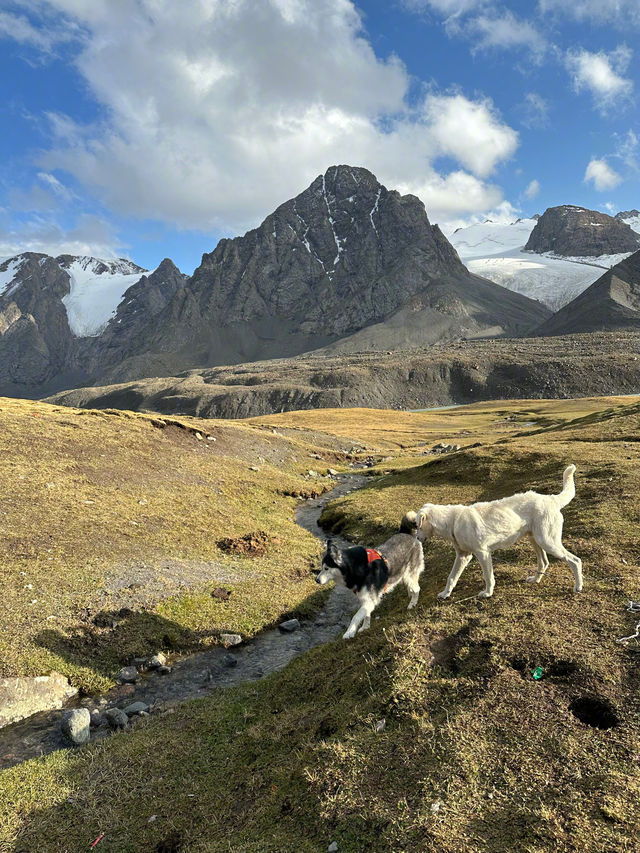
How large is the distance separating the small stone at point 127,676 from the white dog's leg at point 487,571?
33.5 feet

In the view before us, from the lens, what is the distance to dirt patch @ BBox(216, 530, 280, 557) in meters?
22.8

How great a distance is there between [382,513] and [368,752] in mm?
21618

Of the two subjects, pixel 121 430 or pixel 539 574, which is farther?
pixel 121 430

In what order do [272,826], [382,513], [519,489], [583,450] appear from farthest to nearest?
[583,450], [382,513], [519,489], [272,826]

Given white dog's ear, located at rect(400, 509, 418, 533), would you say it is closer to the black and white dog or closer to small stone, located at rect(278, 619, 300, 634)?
the black and white dog

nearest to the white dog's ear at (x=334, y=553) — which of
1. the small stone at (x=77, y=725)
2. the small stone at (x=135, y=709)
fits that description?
the small stone at (x=135, y=709)

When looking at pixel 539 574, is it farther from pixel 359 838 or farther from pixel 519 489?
pixel 519 489

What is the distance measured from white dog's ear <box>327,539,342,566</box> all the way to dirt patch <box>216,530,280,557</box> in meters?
12.5

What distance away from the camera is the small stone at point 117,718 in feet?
35.6

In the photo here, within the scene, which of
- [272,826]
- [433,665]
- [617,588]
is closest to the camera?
[272,826]

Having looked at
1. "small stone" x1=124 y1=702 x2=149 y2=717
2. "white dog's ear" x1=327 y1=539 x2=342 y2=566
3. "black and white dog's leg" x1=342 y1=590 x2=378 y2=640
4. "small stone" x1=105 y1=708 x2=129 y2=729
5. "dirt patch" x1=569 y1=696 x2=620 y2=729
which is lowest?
"small stone" x1=124 y1=702 x2=149 y2=717

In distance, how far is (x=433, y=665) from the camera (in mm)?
8648

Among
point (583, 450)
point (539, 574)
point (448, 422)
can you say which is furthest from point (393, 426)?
point (539, 574)

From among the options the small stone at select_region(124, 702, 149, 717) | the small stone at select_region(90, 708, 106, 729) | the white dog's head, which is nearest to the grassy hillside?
the small stone at select_region(124, 702, 149, 717)
